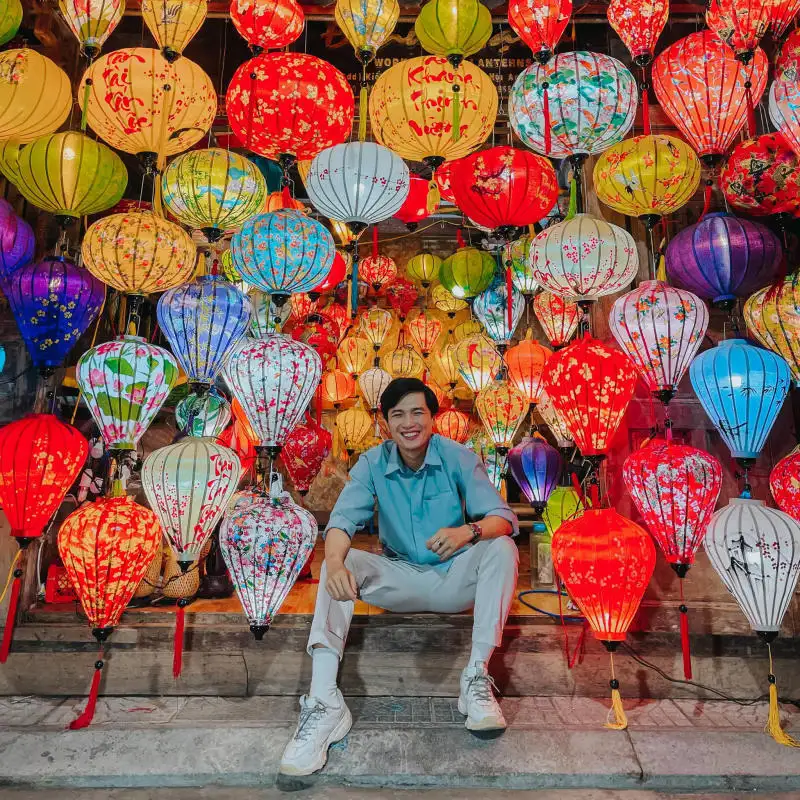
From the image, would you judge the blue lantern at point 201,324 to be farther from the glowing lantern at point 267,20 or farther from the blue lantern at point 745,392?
the blue lantern at point 745,392

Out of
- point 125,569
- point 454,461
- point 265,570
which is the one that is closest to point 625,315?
point 454,461

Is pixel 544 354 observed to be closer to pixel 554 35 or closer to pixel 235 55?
pixel 554 35

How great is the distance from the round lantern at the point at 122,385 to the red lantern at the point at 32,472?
0.21 metres

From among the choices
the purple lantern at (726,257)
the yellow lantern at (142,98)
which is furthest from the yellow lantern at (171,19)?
the purple lantern at (726,257)

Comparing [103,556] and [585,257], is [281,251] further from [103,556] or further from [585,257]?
[103,556]

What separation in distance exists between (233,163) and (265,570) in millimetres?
1860

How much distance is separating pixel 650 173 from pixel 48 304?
9.10ft

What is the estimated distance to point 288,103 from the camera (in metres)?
2.35

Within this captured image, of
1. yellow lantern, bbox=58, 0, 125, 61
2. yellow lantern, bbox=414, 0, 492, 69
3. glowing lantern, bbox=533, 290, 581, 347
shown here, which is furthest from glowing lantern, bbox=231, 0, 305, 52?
glowing lantern, bbox=533, 290, 581, 347

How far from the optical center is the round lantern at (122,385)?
7.34 ft

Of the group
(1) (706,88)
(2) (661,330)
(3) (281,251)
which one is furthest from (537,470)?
(1) (706,88)

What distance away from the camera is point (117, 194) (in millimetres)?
2688

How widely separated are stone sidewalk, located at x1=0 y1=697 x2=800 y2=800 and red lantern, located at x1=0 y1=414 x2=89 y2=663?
2.15 feet

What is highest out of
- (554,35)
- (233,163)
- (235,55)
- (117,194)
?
(235,55)
